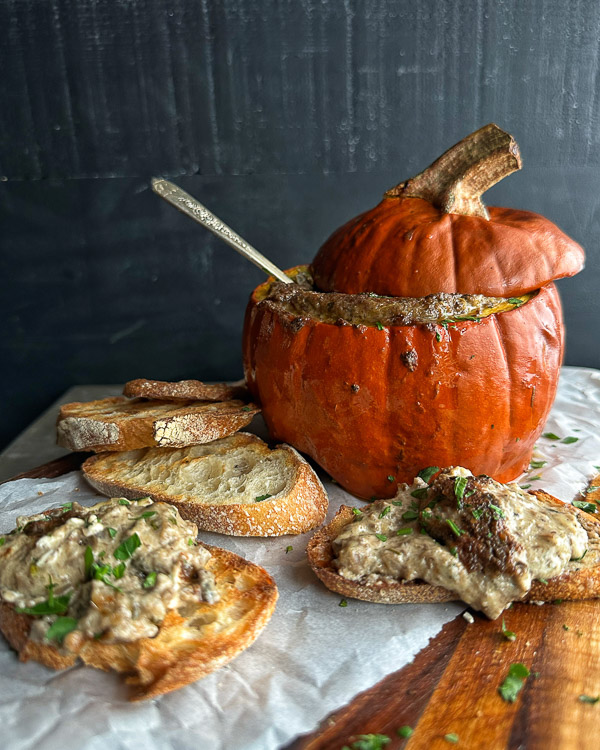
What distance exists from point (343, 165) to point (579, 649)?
2765 mm

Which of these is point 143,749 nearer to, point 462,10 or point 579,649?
point 579,649

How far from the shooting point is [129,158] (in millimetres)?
3676

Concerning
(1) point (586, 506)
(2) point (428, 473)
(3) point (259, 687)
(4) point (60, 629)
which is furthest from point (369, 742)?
(1) point (586, 506)

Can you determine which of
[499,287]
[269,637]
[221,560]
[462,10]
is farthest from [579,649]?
[462,10]

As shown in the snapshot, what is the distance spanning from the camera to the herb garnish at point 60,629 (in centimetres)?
150

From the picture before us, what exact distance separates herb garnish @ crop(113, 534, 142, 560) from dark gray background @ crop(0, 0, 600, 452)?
2.52 meters

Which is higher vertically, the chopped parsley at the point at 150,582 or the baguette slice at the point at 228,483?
the chopped parsley at the point at 150,582

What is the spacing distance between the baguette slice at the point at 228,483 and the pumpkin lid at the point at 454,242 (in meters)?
0.63

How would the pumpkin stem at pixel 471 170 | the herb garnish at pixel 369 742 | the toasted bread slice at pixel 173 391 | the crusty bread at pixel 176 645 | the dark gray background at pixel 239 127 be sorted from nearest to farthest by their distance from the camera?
the herb garnish at pixel 369 742 → the crusty bread at pixel 176 645 → the pumpkin stem at pixel 471 170 → the toasted bread slice at pixel 173 391 → the dark gray background at pixel 239 127

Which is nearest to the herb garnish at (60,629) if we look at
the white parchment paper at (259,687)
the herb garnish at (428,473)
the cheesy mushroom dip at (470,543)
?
the white parchment paper at (259,687)

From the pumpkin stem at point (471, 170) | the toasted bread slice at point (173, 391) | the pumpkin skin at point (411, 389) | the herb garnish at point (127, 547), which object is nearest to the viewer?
the herb garnish at point (127, 547)

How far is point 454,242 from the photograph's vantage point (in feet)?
7.03

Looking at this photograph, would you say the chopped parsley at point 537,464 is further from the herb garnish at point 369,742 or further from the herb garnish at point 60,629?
the herb garnish at point 60,629

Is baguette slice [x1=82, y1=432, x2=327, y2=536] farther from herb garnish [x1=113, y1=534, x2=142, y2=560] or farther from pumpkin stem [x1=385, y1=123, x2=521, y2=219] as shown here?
pumpkin stem [x1=385, y1=123, x2=521, y2=219]
